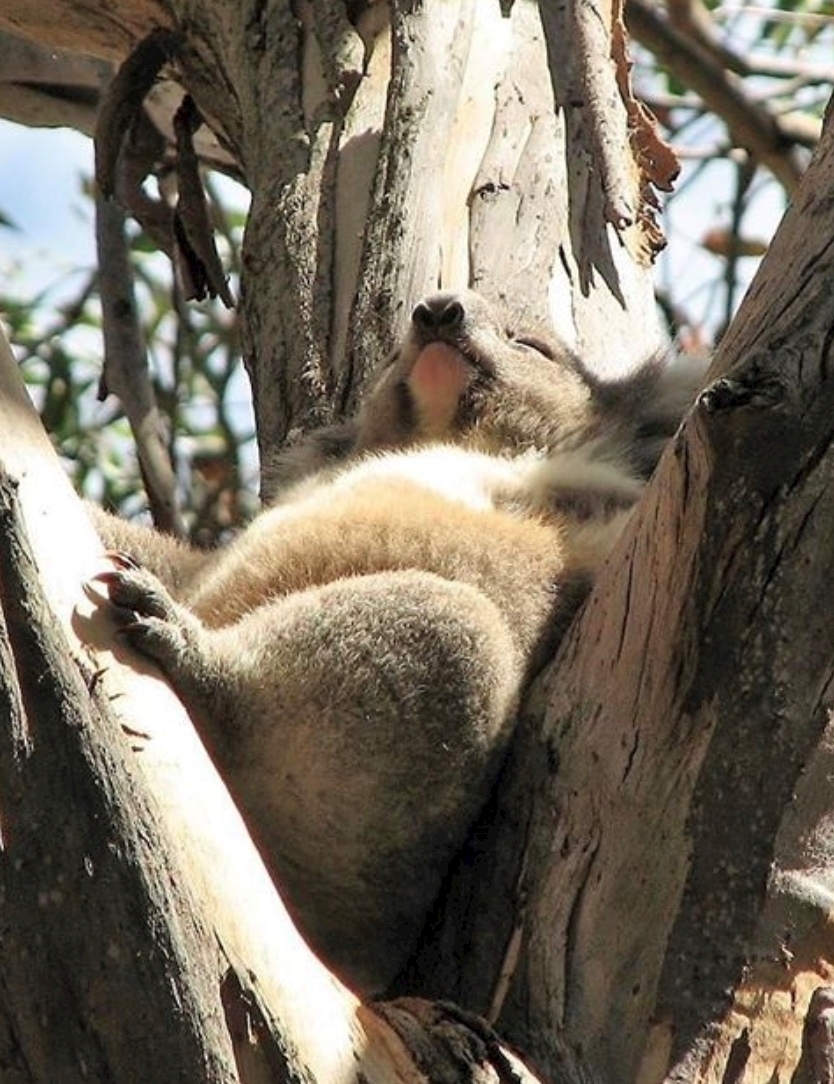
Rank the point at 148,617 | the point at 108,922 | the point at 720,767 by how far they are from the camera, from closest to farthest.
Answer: the point at 108,922
the point at 720,767
the point at 148,617

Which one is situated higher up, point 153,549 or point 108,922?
point 108,922

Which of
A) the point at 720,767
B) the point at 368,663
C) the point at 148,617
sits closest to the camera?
the point at 720,767

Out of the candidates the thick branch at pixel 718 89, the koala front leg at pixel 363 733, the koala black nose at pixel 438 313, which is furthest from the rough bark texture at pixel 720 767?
the thick branch at pixel 718 89

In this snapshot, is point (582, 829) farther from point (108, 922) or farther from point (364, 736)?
point (108, 922)

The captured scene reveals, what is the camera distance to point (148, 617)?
7.04 ft

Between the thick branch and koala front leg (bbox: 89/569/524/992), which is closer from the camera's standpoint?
koala front leg (bbox: 89/569/524/992)

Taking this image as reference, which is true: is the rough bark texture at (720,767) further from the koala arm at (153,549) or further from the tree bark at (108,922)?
the koala arm at (153,549)

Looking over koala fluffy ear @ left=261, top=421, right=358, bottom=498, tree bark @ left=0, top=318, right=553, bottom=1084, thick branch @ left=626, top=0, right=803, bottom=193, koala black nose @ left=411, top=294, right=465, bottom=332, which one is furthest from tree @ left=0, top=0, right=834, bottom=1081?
thick branch @ left=626, top=0, right=803, bottom=193

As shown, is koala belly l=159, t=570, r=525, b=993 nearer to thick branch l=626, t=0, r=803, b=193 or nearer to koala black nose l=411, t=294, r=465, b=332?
koala black nose l=411, t=294, r=465, b=332

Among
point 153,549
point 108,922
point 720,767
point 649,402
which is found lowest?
point 153,549

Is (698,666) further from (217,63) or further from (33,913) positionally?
(217,63)

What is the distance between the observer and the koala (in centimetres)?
231

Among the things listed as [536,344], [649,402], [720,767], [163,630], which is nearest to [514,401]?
[536,344]

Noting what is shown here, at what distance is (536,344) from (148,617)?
1394mm
